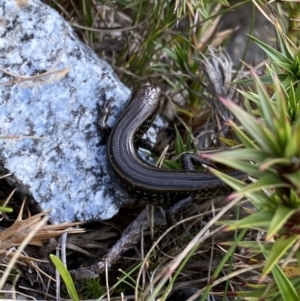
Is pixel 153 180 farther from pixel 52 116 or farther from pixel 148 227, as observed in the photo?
pixel 52 116

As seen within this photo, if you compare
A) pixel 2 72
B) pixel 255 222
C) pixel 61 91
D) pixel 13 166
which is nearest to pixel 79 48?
pixel 61 91

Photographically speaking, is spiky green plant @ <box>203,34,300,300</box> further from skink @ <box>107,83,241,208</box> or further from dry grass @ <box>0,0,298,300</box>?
skink @ <box>107,83,241,208</box>

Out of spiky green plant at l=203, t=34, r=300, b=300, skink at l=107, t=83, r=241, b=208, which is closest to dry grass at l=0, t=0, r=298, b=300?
skink at l=107, t=83, r=241, b=208

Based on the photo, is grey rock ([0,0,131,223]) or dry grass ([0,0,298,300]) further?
grey rock ([0,0,131,223])

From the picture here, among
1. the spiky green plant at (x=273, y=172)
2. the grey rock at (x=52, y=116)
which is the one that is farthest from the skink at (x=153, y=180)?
the spiky green plant at (x=273, y=172)

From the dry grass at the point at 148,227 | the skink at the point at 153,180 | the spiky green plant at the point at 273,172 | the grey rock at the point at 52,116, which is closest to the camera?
the spiky green plant at the point at 273,172

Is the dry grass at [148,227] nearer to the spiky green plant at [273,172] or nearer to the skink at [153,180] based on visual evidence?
the skink at [153,180]

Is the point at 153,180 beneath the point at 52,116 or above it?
beneath

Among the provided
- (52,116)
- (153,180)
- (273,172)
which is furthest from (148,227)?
(273,172)

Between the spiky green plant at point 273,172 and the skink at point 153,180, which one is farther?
A: the skink at point 153,180
